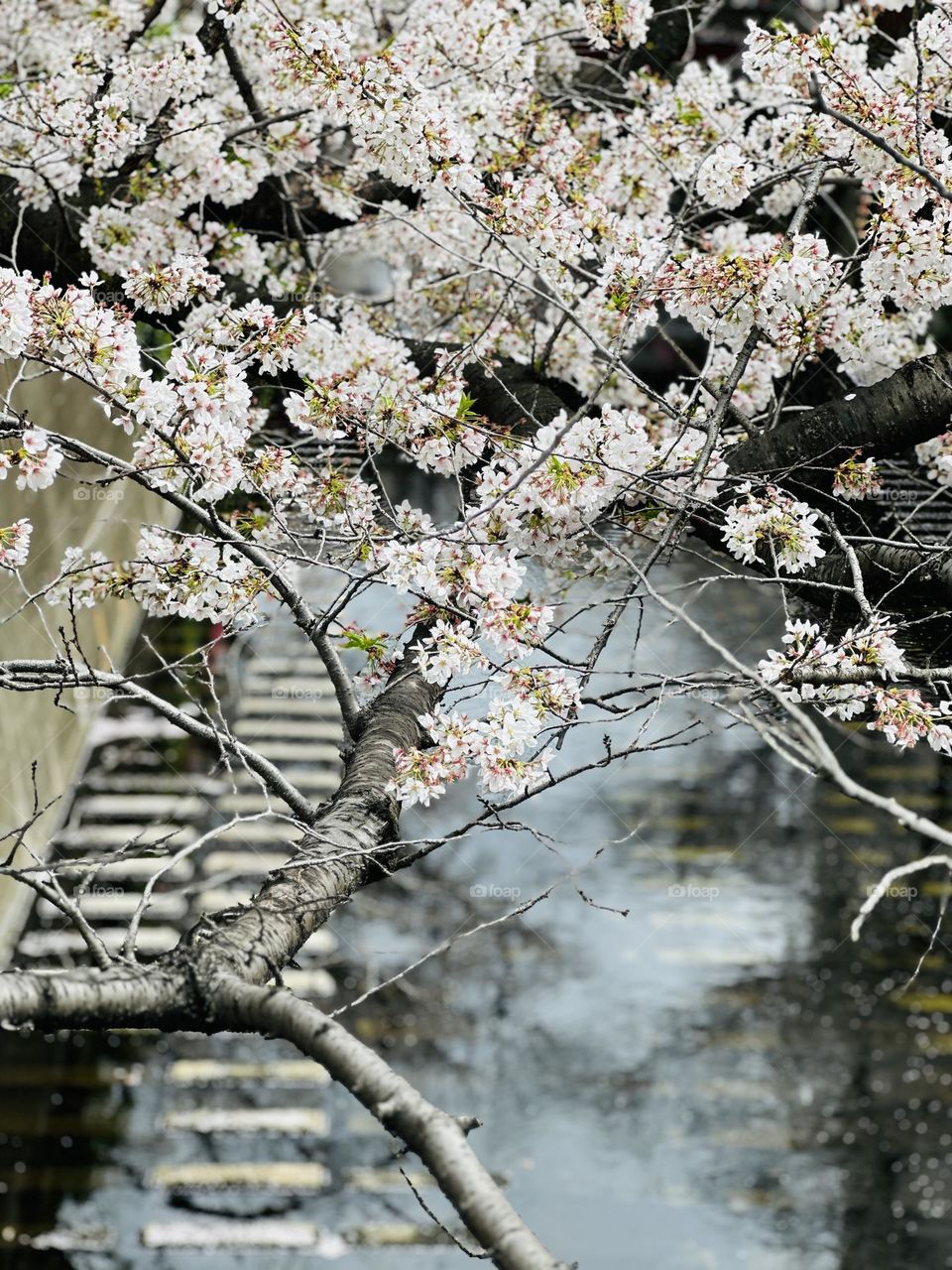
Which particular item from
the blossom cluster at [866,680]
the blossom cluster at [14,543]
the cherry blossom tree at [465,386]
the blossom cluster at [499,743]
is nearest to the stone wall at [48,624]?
the cherry blossom tree at [465,386]

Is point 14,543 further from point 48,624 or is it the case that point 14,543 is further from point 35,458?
point 48,624

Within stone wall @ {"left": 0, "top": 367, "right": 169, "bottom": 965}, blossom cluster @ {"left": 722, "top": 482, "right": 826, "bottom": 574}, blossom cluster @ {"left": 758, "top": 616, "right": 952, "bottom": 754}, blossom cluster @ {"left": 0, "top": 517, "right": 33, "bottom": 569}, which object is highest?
stone wall @ {"left": 0, "top": 367, "right": 169, "bottom": 965}

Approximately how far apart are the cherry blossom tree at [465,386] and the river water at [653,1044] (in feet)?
11.5

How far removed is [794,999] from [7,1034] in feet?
24.3

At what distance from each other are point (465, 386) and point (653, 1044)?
8.67 m

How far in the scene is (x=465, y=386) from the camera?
5.39 metres

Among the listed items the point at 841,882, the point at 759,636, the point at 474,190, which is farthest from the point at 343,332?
the point at 759,636

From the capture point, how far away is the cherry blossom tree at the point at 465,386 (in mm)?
3803

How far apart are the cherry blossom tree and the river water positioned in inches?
138

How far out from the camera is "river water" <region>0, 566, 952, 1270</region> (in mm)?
10617

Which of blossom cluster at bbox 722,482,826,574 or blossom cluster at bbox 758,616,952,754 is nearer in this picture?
blossom cluster at bbox 758,616,952,754

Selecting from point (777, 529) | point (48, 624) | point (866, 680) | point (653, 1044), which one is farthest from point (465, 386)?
point (653, 1044)

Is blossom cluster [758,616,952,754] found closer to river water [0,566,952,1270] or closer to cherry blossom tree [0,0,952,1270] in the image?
cherry blossom tree [0,0,952,1270]

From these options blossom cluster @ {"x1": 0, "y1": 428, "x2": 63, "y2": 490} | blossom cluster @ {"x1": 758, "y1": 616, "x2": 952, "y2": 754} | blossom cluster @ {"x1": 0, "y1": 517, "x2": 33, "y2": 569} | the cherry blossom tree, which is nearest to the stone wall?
the cherry blossom tree
